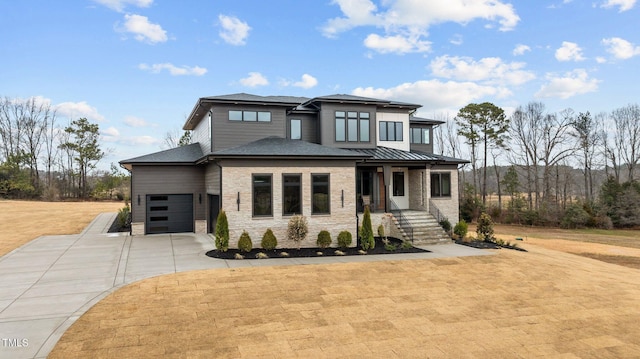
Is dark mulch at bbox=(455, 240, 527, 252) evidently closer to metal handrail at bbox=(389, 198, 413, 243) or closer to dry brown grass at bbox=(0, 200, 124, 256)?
metal handrail at bbox=(389, 198, 413, 243)

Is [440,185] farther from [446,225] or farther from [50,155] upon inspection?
[50,155]

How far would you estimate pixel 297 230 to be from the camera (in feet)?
53.9

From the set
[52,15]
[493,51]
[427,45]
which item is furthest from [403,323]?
[493,51]

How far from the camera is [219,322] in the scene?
7.97 metres

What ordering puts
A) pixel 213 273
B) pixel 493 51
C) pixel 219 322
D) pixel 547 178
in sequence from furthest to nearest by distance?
1. pixel 547 178
2. pixel 493 51
3. pixel 213 273
4. pixel 219 322

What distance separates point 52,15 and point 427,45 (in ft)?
85.2

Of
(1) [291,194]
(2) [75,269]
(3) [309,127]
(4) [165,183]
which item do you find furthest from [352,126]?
(2) [75,269]

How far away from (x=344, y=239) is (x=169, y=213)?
10.9m

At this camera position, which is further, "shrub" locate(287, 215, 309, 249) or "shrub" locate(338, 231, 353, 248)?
"shrub" locate(338, 231, 353, 248)

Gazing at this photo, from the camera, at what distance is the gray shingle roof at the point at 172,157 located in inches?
790

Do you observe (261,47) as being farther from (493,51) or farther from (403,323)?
(403,323)

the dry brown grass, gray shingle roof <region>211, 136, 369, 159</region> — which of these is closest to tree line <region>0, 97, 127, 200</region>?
the dry brown grass

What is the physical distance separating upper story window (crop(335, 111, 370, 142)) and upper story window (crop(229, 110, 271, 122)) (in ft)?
13.7

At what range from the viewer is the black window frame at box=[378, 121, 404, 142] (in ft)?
77.2
